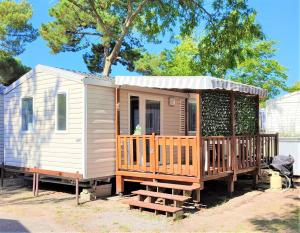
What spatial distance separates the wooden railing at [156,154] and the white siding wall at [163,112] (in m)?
0.63

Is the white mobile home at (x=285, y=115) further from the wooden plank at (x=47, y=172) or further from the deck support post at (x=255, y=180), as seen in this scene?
the wooden plank at (x=47, y=172)

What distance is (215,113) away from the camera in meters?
9.40

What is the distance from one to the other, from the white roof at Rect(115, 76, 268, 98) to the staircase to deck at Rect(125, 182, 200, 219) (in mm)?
2101

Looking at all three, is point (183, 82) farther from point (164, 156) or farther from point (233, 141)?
point (233, 141)

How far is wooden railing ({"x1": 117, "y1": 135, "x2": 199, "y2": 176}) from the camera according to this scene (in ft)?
27.8

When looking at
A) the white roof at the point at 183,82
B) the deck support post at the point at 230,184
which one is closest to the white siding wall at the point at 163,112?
the white roof at the point at 183,82

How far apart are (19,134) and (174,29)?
6512 mm

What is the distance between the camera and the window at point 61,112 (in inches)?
385

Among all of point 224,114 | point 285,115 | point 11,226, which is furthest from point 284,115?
point 11,226

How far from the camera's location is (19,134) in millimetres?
11188

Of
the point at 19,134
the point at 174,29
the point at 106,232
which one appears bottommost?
the point at 106,232

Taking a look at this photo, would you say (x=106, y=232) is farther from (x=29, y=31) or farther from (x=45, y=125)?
(x=29, y=31)

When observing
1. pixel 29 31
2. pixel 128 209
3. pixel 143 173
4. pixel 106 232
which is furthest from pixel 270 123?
pixel 29 31

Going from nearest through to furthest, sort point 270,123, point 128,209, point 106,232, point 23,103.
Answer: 1. point 106,232
2. point 128,209
3. point 23,103
4. point 270,123
